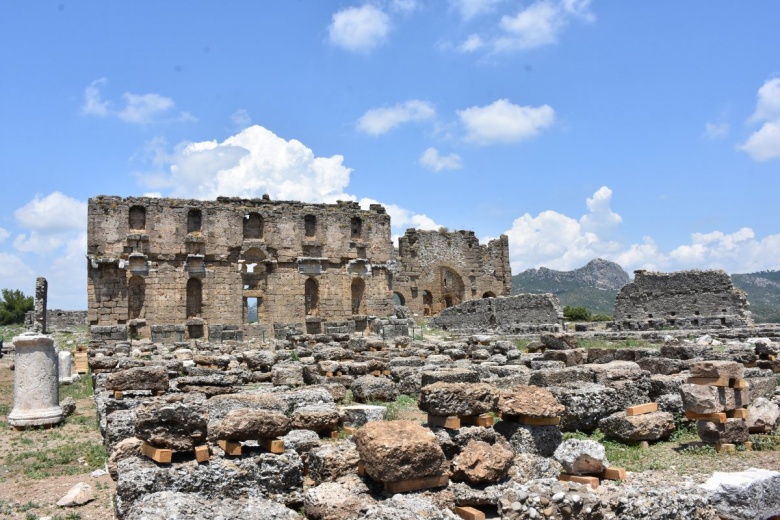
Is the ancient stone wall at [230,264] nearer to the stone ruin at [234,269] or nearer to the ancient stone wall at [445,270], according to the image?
the stone ruin at [234,269]

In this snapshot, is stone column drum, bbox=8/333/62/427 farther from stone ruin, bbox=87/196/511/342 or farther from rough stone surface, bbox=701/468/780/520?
stone ruin, bbox=87/196/511/342

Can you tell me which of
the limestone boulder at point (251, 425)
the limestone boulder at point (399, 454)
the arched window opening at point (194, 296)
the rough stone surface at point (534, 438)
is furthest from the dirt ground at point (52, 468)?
the arched window opening at point (194, 296)

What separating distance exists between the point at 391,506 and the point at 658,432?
4.89 metres

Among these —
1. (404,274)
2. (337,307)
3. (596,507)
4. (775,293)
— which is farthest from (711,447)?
(775,293)

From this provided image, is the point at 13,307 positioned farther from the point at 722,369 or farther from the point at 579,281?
the point at 579,281

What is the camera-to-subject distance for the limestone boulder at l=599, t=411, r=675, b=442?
8.18 metres

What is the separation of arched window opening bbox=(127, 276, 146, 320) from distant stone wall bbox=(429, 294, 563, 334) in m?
15.4

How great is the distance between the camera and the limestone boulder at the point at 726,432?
7.62 metres

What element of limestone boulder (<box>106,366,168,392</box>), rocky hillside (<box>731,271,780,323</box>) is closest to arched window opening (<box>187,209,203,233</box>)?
limestone boulder (<box>106,366,168,392</box>)

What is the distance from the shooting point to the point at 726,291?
2569 cm

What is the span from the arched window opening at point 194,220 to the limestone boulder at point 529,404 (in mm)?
24261

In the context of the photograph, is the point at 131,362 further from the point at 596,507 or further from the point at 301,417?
the point at 596,507

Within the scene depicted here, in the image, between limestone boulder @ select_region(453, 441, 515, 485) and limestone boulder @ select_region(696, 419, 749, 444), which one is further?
limestone boulder @ select_region(696, 419, 749, 444)

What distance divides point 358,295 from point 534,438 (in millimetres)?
25688
